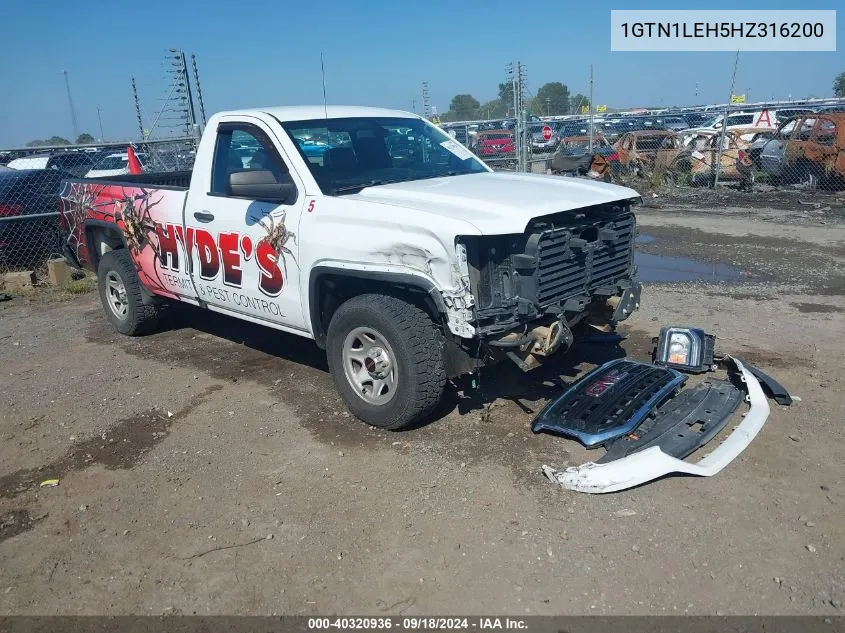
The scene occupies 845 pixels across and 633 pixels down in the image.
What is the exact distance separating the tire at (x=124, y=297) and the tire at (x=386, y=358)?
286 centimetres

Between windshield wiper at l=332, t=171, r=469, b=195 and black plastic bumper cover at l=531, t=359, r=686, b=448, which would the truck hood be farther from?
black plastic bumper cover at l=531, t=359, r=686, b=448

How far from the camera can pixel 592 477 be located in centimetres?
366

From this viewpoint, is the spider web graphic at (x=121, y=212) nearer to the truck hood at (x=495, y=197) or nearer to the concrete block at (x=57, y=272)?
the truck hood at (x=495, y=197)

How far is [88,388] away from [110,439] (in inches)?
45.8

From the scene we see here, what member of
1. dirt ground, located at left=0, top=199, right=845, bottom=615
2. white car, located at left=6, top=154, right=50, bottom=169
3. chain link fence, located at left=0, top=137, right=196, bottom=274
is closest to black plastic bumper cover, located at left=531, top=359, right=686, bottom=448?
dirt ground, located at left=0, top=199, right=845, bottom=615

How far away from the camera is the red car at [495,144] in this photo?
1954 cm

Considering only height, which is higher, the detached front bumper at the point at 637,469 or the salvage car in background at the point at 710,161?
the salvage car in background at the point at 710,161

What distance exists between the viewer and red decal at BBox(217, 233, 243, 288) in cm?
506

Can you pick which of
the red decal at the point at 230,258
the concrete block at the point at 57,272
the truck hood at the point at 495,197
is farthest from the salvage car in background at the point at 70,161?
the truck hood at the point at 495,197

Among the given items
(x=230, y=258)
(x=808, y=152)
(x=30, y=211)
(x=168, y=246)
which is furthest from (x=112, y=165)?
(x=808, y=152)

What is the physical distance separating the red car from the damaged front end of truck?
15258 millimetres

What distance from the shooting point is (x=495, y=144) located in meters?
20.4

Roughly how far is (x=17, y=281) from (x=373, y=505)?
25.3 ft

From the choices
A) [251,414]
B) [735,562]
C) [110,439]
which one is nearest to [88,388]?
[110,439]
